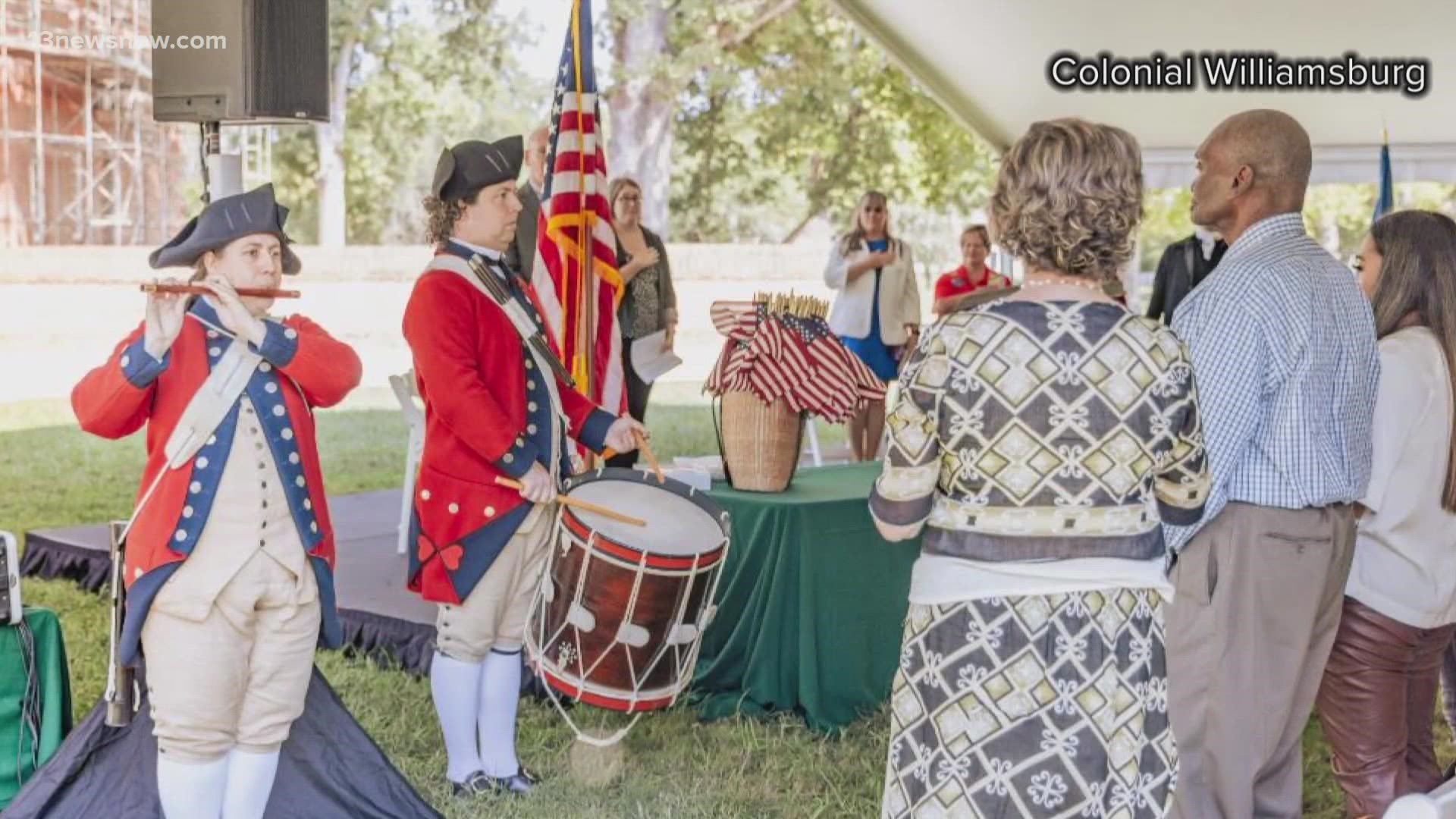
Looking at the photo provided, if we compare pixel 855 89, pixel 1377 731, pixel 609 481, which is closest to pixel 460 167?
pixel 609 481

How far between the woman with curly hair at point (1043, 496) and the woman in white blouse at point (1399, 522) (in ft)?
4.00

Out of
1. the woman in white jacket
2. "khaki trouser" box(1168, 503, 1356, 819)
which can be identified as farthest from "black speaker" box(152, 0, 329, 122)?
the woman in white jacket

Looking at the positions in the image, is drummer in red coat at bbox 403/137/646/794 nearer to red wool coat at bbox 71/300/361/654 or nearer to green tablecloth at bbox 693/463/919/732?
red wool coat at bbox 71/300/361/654

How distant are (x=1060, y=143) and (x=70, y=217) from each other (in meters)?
24.5

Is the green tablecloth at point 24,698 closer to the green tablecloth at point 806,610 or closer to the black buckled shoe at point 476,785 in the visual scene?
the black buckled shoe at point 476,785

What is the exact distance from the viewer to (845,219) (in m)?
26.8

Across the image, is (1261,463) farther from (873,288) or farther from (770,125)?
(770,125)

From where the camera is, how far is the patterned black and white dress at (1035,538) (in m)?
2.20

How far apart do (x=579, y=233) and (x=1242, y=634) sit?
2165 mm

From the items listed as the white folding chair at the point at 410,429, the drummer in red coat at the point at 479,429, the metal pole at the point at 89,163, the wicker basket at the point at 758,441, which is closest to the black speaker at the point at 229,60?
the drummer in red coat at the point at 479,429

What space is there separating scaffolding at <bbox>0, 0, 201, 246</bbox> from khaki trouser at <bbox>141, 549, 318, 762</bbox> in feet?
60.5

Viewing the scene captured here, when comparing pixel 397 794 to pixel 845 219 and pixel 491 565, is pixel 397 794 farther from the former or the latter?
pixel 845 219

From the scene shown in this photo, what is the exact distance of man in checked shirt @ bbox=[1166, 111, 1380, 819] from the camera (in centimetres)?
286

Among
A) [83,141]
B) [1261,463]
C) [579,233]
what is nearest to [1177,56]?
[579,233]
